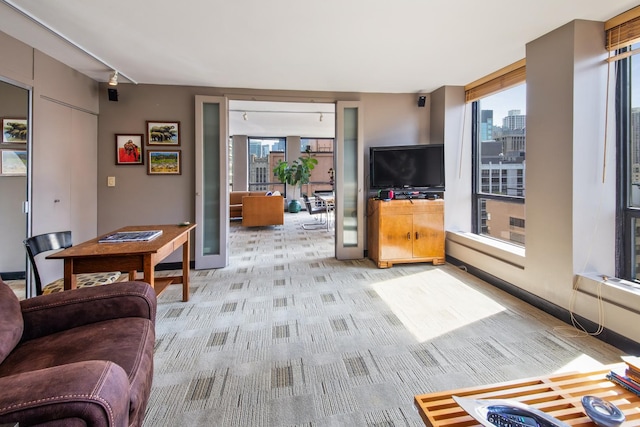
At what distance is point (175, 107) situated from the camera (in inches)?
170

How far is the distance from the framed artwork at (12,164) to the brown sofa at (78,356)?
8.78 feet

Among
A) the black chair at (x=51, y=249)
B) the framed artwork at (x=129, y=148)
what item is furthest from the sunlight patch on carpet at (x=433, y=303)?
the framed artwork at (x=129, y=148)

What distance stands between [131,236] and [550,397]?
2703 millimetres

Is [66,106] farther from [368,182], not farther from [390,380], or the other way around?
[390,380]

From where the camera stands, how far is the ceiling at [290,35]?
96.3 inches

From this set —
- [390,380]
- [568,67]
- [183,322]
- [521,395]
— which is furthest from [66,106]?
[568,67]

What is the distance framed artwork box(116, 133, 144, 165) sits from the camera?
4.24 m

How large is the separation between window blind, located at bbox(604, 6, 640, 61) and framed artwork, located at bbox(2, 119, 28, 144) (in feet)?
17.8

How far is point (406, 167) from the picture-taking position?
14.8 feet

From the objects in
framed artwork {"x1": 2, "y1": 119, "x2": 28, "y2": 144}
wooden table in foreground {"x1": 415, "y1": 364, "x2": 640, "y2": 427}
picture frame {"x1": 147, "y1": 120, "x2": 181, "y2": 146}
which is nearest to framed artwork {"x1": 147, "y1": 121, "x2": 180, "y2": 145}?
picture frame {"x1": 147, "y1": 120, "x2": 181, "y2": 146}

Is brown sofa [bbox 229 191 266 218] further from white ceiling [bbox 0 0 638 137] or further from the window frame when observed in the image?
the window frame

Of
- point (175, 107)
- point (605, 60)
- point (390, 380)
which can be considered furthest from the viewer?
point (175, 107)

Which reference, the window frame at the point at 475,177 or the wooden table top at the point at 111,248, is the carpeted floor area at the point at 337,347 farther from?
the window frame at the point at 475,177

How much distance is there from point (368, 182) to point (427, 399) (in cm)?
382
